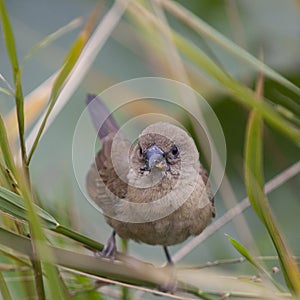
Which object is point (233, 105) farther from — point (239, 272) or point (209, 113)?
point (239, 272)

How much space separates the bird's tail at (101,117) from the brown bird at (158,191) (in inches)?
6.0

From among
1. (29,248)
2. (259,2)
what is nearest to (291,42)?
(259,2)

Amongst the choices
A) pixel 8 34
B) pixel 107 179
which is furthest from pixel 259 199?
pixel 107 179

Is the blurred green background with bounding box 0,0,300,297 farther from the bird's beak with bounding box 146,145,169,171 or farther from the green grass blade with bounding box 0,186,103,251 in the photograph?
the green grass blade with bounding box 0,186,103,251

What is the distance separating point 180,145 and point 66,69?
37cm

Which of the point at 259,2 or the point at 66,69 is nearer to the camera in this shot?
the point at 66,69

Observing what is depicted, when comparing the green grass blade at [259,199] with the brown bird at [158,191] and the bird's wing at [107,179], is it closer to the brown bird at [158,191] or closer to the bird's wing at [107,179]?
→ the brown bird at [158,191]

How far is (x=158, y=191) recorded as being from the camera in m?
1.50

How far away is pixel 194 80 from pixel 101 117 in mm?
552

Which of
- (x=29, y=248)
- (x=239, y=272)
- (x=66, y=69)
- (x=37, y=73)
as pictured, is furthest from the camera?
(x=37, y=73)

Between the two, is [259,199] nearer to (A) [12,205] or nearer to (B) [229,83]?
(B) [229,83]

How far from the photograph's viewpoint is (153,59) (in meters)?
2.40

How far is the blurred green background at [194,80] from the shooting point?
2.05 m

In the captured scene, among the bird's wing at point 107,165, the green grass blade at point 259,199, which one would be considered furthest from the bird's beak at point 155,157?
the green grass blade at point 259,199
